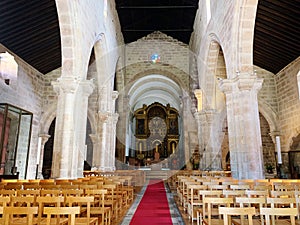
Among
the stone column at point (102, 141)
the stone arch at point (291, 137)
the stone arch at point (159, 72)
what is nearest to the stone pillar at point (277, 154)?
the stone arch at point (291, 137)

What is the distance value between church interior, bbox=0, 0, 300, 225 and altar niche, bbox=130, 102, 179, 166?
241 inches

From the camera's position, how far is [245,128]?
22.7 feet

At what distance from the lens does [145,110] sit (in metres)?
26.9

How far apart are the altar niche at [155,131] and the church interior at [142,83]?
241 inches

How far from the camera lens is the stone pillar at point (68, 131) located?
678cm

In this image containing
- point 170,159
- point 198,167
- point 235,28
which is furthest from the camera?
point 170,159

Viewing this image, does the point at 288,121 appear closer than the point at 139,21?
Yes

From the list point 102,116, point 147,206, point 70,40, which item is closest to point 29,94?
point 102,116

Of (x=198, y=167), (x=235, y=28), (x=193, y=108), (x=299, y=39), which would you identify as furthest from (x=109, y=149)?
(x=299, y=39)

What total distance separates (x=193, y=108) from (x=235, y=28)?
29.5 ft

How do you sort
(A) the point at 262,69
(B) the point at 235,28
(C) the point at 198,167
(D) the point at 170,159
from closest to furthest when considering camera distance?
(B) the point at 235,28, (A) the point at 262,69, (C) the point at 198,167, (D) the point at 170,159

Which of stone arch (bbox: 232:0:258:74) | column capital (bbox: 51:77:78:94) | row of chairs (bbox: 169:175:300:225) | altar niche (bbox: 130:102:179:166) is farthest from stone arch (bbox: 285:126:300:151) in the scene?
altar niche (bbox: 130:102:179:166)

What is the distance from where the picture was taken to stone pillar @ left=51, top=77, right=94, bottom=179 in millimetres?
6778

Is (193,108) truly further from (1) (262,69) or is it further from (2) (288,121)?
(2) (288,121)
